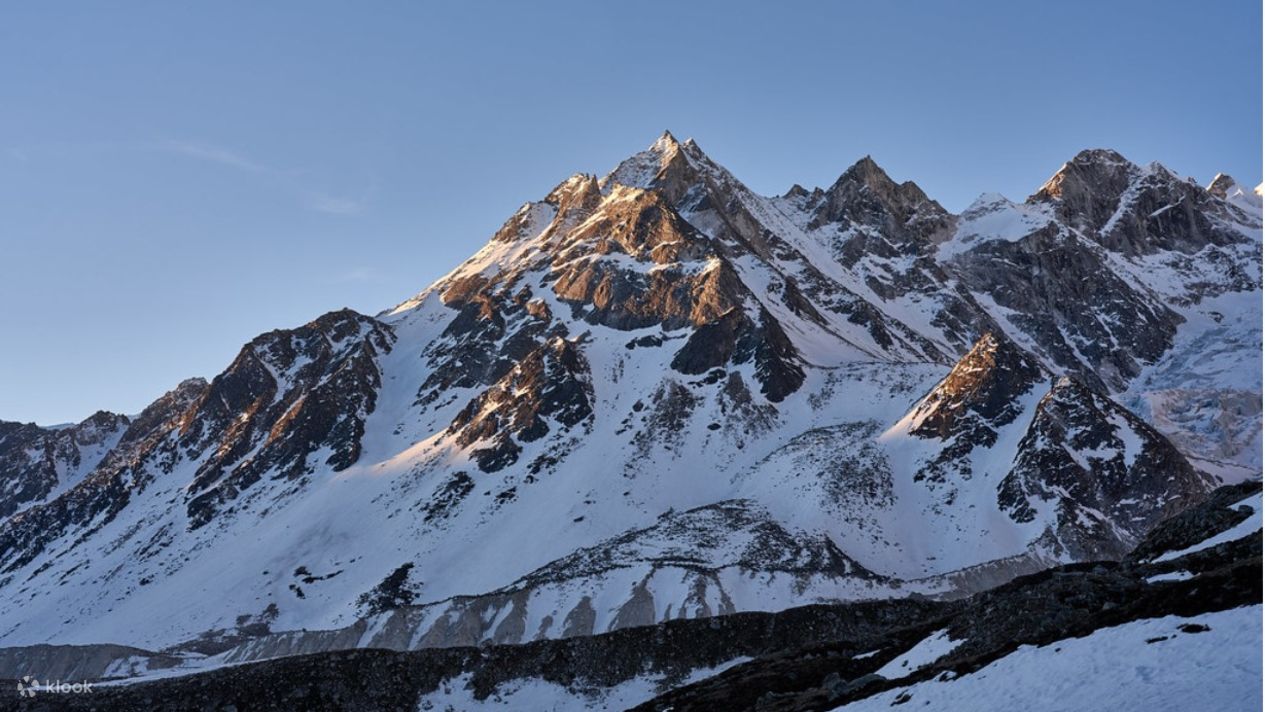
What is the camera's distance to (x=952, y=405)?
181750mm

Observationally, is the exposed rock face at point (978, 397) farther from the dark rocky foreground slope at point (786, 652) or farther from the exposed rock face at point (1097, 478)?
the dark rocky foreground slope at point (786, 652)

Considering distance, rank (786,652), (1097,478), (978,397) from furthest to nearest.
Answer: (978,397) < (1097,478) < (786,652)

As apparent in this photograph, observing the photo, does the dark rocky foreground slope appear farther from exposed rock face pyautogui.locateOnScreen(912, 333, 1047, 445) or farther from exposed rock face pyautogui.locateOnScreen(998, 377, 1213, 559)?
exposed rock face pyautogui.locateOnScreen(912, 333, 1047, 445)

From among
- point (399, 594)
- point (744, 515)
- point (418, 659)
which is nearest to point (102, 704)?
point (418, 659)

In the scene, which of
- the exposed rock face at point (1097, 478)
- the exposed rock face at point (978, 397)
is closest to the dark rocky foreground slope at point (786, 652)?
the exposed rock face at point (1097, 478)

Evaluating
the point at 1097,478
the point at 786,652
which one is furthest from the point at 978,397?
the point at 786,652

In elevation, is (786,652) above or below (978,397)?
below

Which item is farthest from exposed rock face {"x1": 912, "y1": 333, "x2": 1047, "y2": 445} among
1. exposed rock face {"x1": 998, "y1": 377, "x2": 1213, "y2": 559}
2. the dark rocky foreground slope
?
the dark rocky foreground slope

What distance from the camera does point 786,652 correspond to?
7469 cm

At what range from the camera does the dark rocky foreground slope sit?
43.2m

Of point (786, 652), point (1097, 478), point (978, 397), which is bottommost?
point (1097, 478)

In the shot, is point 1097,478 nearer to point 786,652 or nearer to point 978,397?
point 978,397

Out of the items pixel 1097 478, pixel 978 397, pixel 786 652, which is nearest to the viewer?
pixel 786 652

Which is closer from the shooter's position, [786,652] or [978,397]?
[786,652]
